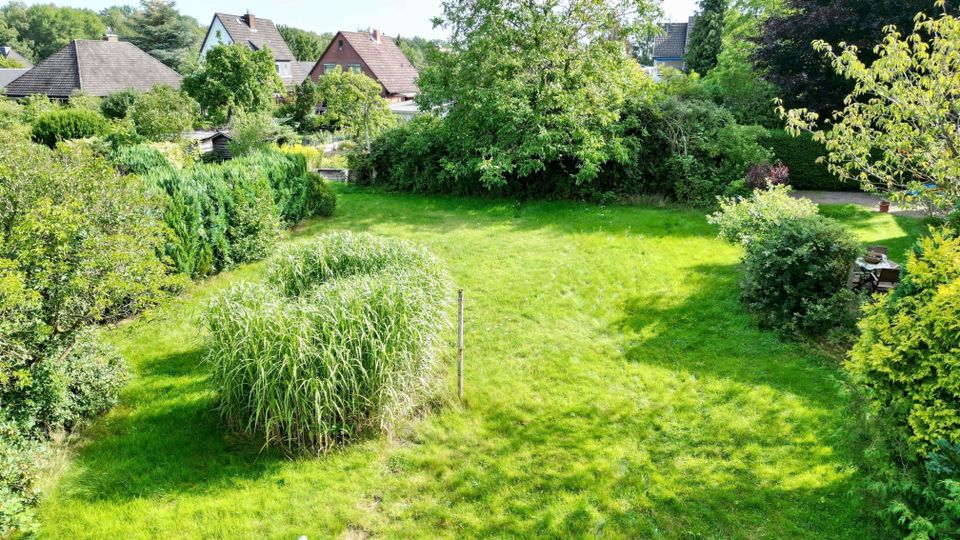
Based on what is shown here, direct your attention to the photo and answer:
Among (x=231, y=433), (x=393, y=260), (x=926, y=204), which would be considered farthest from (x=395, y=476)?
(x=926, y=204)

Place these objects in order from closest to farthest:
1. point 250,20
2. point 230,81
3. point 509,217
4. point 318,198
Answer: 1. point 509,217
2. point 318,198
3. point 230,81
4. point 250,20

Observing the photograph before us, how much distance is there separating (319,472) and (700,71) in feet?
107

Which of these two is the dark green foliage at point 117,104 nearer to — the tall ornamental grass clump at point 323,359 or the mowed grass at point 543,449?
the mowed grass at point 543,449

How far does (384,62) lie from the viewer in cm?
3788

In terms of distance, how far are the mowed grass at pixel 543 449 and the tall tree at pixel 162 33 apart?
1807 inches

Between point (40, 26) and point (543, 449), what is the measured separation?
8735 cm

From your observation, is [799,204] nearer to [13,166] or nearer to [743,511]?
[743,511]

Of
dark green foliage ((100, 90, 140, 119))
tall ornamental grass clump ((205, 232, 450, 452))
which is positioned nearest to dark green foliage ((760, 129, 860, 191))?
tall ornamental grass clump ((205, 232, 450, 452))

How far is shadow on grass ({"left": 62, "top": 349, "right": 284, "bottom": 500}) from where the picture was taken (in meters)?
4.56

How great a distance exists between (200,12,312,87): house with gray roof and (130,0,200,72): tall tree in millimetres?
6116

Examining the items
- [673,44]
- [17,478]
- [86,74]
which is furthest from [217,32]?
[17,478]

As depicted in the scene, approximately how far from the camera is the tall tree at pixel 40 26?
62963 mm

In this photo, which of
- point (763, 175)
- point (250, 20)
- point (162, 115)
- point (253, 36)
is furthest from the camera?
point (250, 20)

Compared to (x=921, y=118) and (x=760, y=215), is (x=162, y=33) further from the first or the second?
(x=921, y=118)
